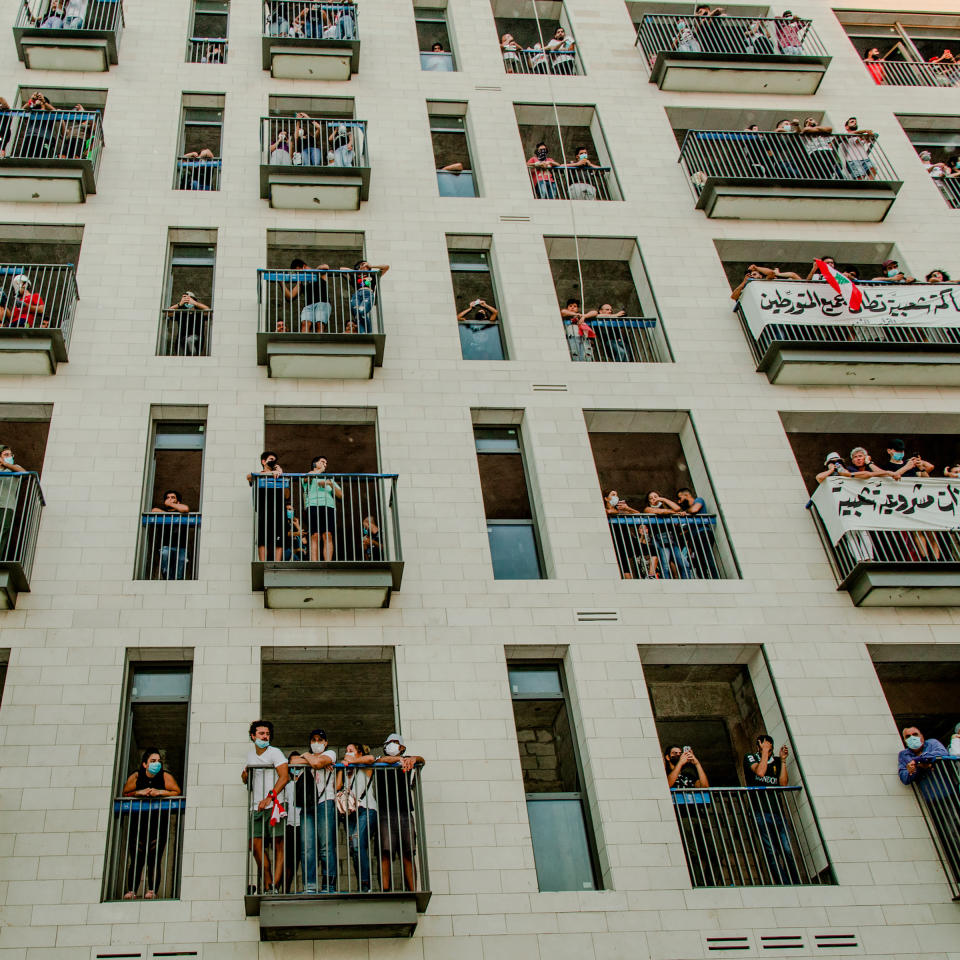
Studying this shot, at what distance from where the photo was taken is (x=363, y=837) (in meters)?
13.0

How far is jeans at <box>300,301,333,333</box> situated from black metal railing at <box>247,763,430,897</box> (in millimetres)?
8615

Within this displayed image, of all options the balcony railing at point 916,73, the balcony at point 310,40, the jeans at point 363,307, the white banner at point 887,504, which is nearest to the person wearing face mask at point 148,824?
the jeans at point 363,307

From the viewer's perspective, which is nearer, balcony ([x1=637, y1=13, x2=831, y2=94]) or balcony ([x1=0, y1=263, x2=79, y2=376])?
balcony ([x1=0, y1=263, x2=79, y2=376])

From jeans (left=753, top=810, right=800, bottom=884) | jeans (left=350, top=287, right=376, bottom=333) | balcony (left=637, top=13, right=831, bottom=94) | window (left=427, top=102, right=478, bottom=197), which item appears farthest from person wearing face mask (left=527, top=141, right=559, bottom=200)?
jeans (left=753, top=810, right=800, bottom=884)

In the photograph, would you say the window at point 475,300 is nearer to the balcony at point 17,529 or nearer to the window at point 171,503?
the window at point 171,503

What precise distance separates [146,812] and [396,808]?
10.6 feet

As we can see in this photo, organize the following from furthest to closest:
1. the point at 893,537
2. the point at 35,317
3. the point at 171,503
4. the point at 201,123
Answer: the point at 201,123
the point at 35,317
the point at 893,537
the point at 171,503

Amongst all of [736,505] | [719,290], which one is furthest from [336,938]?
[719,290]

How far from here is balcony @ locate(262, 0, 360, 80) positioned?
79.2ft

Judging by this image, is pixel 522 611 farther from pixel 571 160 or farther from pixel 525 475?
pixel 571 160

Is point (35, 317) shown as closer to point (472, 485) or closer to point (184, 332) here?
point (184, 332)

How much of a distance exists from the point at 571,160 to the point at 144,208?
383 inches

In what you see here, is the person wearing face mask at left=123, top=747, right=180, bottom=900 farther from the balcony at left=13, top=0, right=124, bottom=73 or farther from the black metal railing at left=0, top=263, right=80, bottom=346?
the balcony at left=13, top=0, right=124, bottom=73

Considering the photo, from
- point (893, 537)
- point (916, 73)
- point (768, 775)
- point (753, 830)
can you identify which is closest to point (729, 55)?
point (916, 73)
